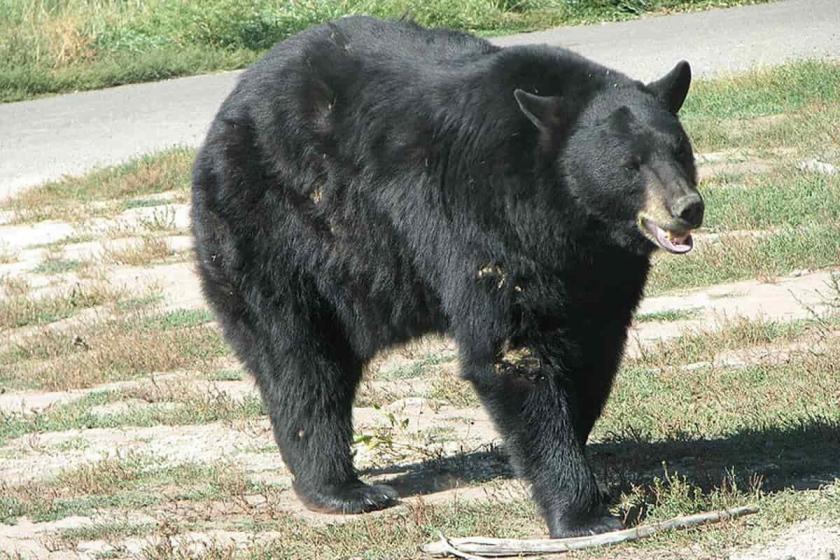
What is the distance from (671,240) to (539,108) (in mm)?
745

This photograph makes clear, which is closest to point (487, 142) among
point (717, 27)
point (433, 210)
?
point (433, 210)

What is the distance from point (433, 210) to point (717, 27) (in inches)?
593

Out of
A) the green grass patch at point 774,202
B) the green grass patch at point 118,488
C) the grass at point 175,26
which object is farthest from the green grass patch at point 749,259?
the grass at point 175,26

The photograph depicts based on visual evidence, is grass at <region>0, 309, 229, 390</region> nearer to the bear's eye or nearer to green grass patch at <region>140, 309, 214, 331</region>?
green grass patch at <region>140, 309, 214, 331</region>

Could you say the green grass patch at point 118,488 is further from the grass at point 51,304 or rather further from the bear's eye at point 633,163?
the grass at point 51,304

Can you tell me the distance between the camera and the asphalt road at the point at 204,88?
639 inches

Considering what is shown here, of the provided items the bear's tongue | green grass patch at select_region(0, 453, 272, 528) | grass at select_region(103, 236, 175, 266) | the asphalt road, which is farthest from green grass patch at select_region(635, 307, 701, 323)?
the asphalt road

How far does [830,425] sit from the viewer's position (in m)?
7.13

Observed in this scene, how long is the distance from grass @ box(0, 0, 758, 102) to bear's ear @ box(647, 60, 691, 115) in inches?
575

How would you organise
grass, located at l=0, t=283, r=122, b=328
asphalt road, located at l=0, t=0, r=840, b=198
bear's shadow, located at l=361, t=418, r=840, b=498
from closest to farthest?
1. bear's shadow, located at l=361, t=418, r=840, b=498
2. grass, located at l=0, t=283, r=122, b=328
3. asphalt road, located at l=0, t=0, r=840, b=198

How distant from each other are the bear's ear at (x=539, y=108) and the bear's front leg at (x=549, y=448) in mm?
1011

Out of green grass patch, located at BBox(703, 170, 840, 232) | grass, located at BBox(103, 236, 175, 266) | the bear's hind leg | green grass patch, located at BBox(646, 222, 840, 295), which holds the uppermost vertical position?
the bear's hind leg

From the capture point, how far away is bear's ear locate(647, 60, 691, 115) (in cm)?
610

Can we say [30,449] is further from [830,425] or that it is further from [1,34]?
[1,34]
